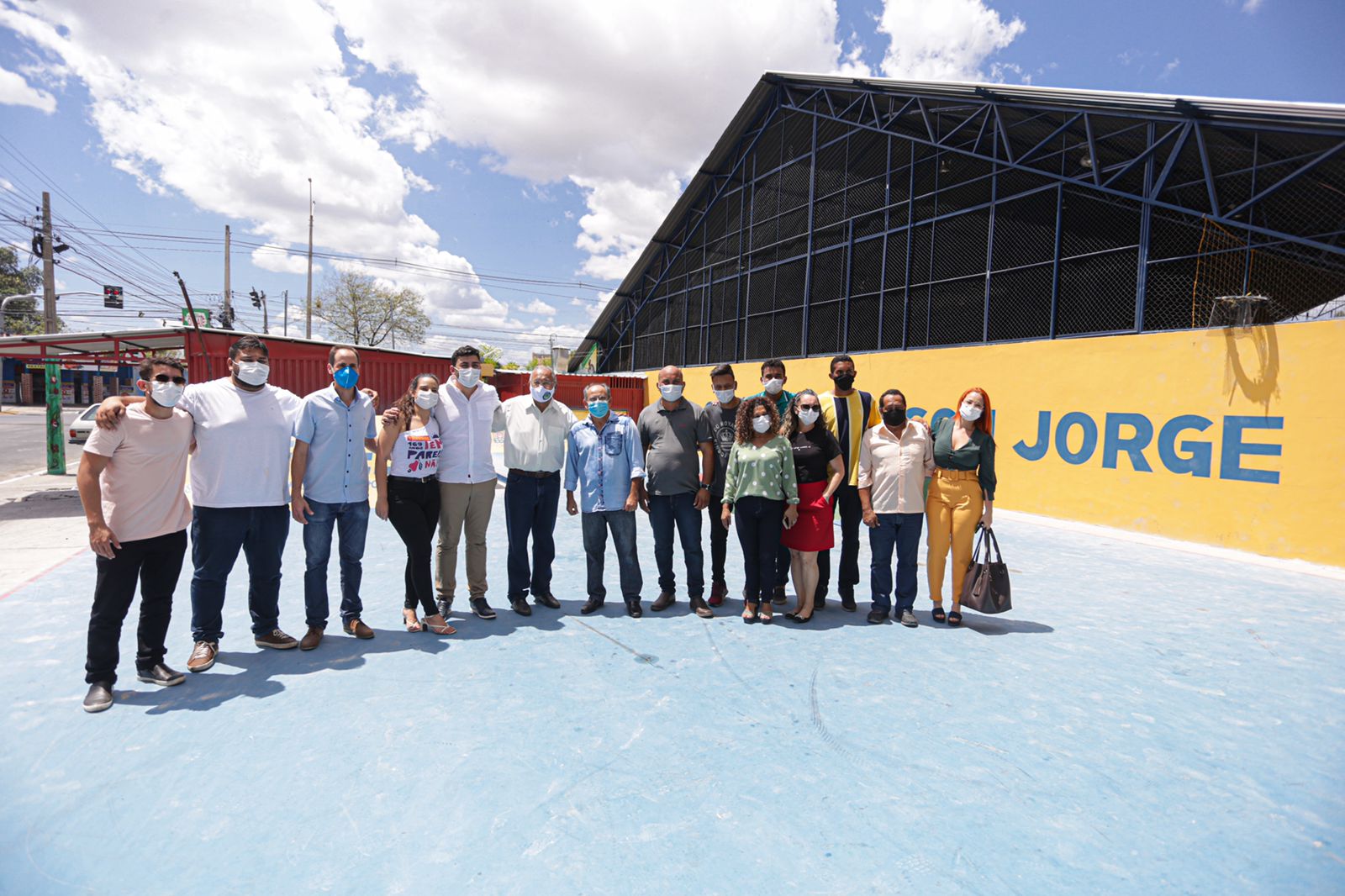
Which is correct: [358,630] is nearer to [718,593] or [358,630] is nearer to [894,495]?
[718,593]

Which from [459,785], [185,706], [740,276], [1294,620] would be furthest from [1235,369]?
[740,276]

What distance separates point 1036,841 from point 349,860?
240cm

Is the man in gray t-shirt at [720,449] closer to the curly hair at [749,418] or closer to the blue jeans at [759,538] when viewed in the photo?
the curly hair at [749,418]

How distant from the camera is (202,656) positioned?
3498 millimetres

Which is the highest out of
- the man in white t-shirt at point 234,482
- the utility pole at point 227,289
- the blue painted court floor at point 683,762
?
the utility pole at point 227,289

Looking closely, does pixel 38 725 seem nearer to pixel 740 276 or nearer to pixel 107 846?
pixel 107 846

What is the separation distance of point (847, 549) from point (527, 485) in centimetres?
253

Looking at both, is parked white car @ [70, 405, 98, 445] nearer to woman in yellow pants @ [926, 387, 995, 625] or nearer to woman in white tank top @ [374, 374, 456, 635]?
woman in white tank top @ [374, 374, 456, 635]

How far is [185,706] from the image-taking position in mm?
3061

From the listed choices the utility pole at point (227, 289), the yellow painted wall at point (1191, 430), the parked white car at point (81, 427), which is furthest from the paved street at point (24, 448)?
the yellow painted wall at point (1191, 430)

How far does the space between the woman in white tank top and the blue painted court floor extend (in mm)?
287

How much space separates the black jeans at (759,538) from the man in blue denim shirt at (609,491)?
0.80m

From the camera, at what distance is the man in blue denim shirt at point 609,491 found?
4.60 m

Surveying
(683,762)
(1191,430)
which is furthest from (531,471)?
(1191,430)
